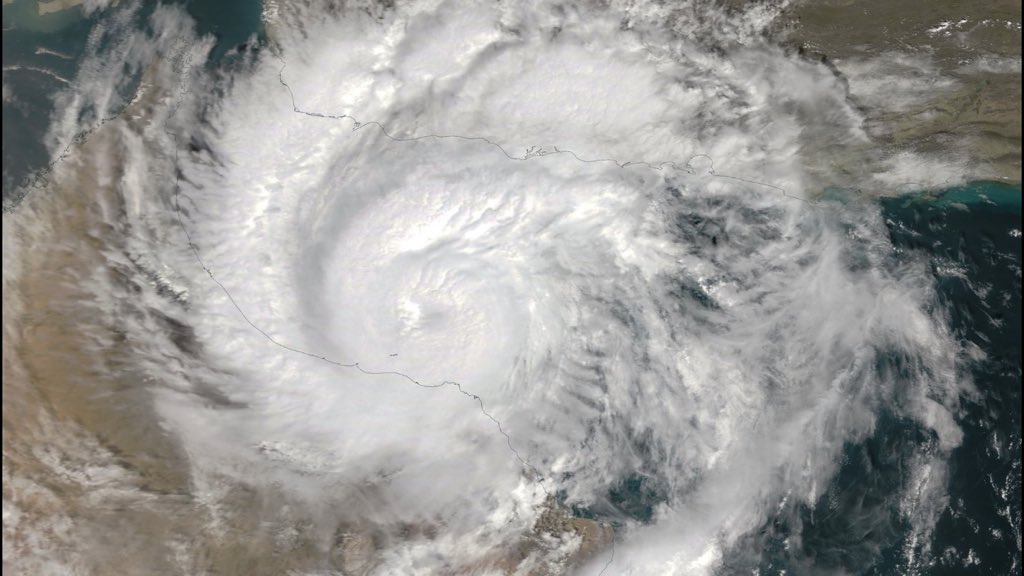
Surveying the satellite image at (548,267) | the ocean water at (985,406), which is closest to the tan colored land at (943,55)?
the satellite image at (548,267)

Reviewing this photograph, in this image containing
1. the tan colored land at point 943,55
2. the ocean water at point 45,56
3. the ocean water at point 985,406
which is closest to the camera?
the ocean water at point 45,56

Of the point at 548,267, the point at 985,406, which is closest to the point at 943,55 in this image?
the point at 985,406

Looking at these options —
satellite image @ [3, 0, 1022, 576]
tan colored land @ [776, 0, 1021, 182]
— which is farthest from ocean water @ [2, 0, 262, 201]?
tan colored land @ [776, 0, 1021, 182]

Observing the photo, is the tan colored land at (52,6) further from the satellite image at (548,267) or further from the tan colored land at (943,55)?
the tan colored land at (943,55)

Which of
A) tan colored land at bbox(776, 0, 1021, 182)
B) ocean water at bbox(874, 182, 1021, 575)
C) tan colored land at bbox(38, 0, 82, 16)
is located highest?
tan colored land at bbox(776, 0, 1021, 182)

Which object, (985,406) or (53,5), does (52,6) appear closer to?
(53,5)

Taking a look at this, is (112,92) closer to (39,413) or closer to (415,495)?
(39,413)

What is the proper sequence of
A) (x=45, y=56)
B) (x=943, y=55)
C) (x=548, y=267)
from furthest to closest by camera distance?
(x=548, y=267)
(x=943, y=55)
(x=45, y=56)

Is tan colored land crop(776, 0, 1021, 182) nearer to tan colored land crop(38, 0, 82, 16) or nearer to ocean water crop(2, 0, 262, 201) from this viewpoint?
ocean water crop(2, 0, 262, 201)
